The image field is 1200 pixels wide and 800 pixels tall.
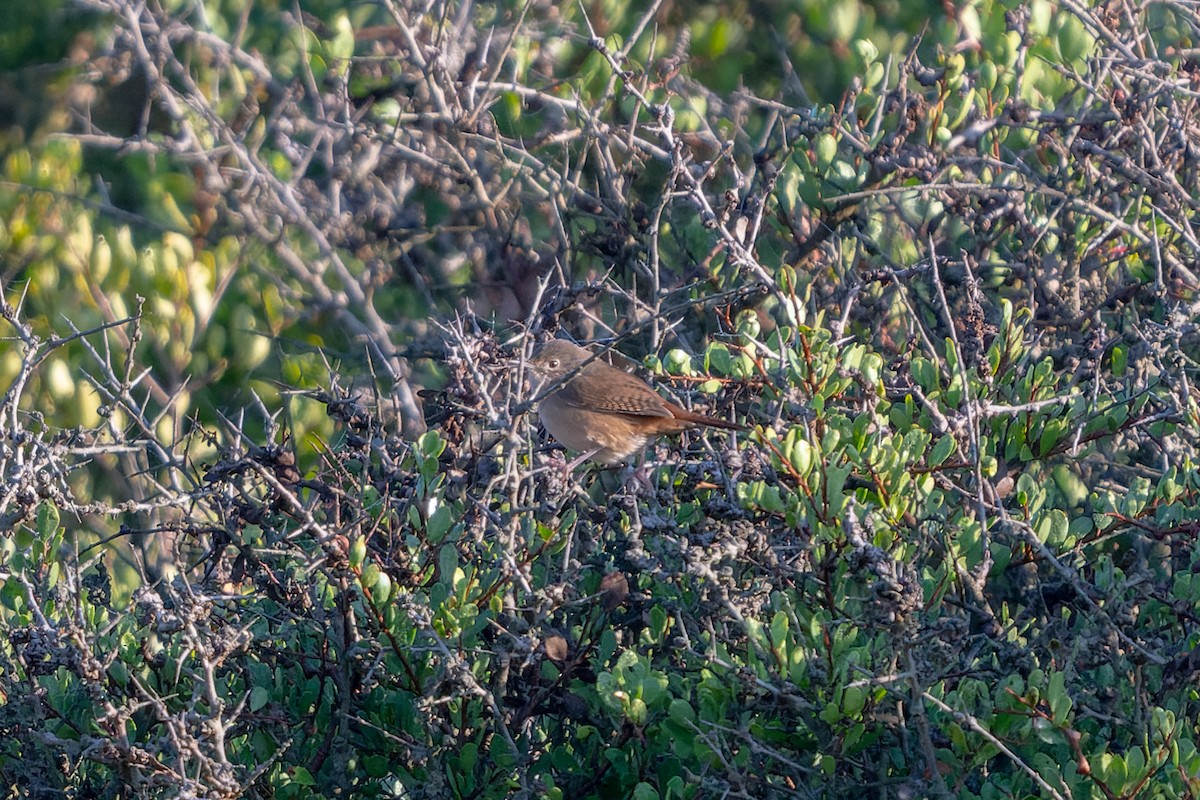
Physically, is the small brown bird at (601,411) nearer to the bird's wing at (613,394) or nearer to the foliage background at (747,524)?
the bird's wing at (613,394)

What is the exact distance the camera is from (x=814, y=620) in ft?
10.0

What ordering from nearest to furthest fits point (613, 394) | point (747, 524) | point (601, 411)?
point (747, 524) → point (601, 411) → point (613, 394)

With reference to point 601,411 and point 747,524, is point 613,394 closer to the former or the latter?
point 601,411

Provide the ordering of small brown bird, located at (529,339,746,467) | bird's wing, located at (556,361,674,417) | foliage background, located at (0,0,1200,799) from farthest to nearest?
bird's wing, located at (556,361,674,417) < small brown bird, located at (529,339,746,467) < foliage background, located at (0,0,1200,799)

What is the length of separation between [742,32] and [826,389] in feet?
15.5

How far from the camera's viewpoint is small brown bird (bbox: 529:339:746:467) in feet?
16.8

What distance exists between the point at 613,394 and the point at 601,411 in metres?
0.20

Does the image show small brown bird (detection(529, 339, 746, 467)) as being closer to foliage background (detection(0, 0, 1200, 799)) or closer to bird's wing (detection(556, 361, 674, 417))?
bird's wing (detection(556, 361, 674, 417))

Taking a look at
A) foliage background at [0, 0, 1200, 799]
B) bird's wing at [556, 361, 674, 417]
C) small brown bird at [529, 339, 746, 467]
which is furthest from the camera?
bird's wing at [556, 361, 674, 417]

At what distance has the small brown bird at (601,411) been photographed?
16.8ft

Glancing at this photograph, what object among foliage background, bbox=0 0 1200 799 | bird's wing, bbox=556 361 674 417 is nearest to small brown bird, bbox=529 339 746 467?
bird's wing, bbox=556 361 674 417

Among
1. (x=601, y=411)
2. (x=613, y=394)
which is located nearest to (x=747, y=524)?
(x=601, y=411)

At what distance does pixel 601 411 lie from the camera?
5332 millimetres

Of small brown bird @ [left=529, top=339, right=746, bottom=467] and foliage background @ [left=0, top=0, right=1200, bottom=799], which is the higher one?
foliage background @ [left=0, top=0, right=1200, bottom=799]
